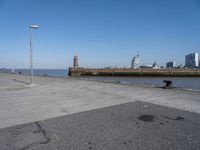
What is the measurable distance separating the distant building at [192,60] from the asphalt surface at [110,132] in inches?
5722

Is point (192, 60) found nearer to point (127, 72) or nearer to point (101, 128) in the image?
point (127, 72)

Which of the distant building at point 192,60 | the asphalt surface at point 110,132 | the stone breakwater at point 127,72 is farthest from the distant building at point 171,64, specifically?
the asphalt surface at point 110,132

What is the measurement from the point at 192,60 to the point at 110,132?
156 m

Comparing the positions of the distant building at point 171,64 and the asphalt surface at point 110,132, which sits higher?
the distant building at point 171,64

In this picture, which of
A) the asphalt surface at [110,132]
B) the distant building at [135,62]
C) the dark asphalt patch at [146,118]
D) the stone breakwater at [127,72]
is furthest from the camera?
the distant building at [135,62]

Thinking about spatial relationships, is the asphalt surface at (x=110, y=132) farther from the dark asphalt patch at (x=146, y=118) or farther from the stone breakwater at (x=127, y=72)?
the stone breakwater at (x=127, y=72)

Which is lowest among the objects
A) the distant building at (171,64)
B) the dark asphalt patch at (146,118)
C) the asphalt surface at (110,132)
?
the asphalt surface at (110,132)

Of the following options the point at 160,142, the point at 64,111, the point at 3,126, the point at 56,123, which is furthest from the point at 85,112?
the point at 160,142

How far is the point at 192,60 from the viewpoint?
5418 inches

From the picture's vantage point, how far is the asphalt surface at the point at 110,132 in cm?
344

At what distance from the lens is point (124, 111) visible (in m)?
5.95

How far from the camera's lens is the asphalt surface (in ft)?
11.3

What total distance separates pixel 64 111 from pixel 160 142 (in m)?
3.73

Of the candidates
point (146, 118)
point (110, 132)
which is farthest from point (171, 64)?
point (110, 132)
